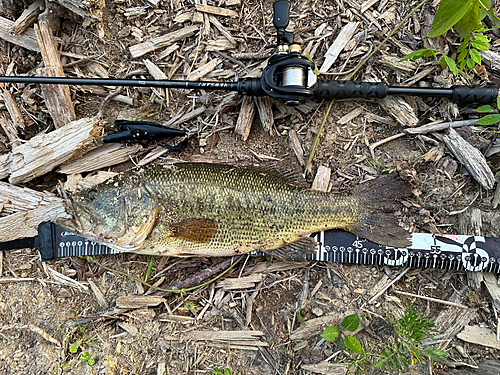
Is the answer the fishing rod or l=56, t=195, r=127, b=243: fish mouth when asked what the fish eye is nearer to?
l=56, t=195, r=127, b=243: fish mouth

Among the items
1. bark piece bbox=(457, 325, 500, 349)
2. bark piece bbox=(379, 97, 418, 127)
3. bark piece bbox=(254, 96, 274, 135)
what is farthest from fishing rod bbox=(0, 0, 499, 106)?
bark piece bbox=(457, 325, 500, 349)

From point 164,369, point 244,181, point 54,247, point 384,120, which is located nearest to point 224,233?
point 244,181

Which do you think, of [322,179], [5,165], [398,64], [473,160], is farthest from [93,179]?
[473,160]

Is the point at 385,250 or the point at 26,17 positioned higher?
the point at 26,17

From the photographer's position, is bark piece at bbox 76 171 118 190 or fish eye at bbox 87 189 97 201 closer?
fish eye at bbox 87 189 97 201

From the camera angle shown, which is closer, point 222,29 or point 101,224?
point 101,224

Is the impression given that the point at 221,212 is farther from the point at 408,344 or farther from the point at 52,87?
the point at 52,87

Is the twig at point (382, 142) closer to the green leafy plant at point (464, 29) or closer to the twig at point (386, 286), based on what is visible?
the green leafy plant at point (464, 29)
